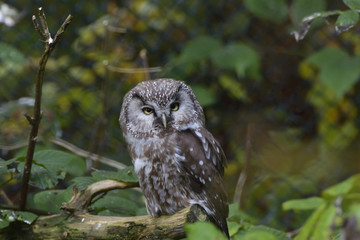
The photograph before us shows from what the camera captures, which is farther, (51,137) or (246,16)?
(246,16)

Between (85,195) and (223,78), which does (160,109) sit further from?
(223,78)

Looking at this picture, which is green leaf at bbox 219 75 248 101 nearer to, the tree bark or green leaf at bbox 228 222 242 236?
green leaf at bbox 228 222 242 236

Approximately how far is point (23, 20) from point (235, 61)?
1.73 metres

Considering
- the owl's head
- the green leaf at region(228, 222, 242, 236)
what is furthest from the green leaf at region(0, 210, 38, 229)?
the green leaf at region(228, 222, 242, 236)

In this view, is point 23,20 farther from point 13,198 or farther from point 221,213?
point 221,213

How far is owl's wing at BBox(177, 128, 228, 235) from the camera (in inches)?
84.3

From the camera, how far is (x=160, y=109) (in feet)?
7.13

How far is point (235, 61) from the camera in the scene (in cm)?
384

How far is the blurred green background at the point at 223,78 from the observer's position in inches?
160

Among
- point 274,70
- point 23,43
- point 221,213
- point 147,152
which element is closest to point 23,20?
point 23,43

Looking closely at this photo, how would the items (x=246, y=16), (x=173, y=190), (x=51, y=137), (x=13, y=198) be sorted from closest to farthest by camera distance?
(x=173, y=190), (x=51, y=137), (x=13, y=198), (x=246, y=16)

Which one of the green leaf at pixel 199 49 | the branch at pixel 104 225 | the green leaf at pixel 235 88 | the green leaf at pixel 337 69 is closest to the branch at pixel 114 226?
the branch at pixel 104 225

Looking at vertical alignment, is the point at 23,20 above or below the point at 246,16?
above

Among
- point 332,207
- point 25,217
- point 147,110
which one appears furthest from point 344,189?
point 147,110
